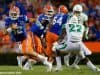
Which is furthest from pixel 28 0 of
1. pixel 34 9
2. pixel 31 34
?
pixel 31 34

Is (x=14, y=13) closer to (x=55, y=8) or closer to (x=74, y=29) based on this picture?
(x=74, y=29)


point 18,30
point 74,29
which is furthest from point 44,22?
point 74,29

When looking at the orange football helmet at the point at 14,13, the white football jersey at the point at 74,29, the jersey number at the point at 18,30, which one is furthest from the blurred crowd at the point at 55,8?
the white football jersey at the point at 74,29

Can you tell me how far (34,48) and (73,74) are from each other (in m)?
3.17

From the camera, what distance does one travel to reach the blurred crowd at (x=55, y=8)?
20.9 meters

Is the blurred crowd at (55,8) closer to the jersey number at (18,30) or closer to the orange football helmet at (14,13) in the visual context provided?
the jersey number at (18,30)

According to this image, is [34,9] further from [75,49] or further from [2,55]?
[75,49]

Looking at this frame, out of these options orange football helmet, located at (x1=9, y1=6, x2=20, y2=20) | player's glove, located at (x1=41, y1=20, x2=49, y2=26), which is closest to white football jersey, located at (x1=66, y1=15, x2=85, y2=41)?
player's glove, located at (x1=41, y1=20, x2=49, y2=26)

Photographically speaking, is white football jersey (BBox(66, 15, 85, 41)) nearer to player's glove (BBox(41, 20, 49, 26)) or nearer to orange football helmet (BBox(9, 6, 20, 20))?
player's glove (BBox(41, 20, 49, 26))

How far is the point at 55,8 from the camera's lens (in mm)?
22016

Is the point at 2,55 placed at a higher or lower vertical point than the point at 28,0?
lower

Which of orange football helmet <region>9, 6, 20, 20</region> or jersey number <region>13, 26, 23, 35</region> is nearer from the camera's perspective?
orange football helmet <region>9, 6, 20, 20</region>

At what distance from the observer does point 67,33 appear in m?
14.9

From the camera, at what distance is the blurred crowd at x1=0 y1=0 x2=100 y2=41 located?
821 inches
